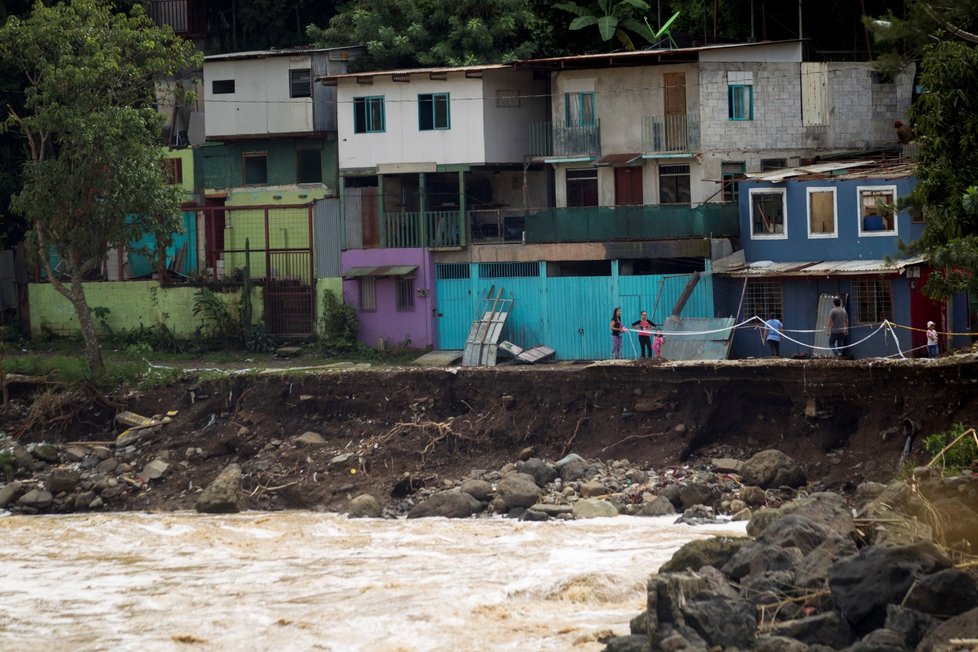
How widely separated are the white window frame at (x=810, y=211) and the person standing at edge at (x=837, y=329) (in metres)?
3.15

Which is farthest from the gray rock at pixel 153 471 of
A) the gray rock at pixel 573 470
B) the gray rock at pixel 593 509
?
the gray rock at pixel 593 509

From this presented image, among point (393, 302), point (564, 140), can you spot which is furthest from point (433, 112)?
point (393, 302)

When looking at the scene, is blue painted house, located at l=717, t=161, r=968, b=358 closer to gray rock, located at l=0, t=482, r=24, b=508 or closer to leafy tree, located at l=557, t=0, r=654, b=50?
leafy tree, located at l=557, t=0, r=654, b=50

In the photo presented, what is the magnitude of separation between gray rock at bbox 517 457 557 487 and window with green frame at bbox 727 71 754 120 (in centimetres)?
1447

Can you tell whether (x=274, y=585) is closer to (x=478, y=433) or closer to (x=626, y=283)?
(x=478, y=433)

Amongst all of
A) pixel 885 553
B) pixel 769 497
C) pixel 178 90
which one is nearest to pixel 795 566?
pixel 885 553

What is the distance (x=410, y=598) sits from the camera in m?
20.7

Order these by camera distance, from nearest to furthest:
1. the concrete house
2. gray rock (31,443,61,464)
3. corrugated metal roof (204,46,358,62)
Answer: gray rock (31,443,61,464)
the concrete house
corrugated metal roof (204,46,358,62)

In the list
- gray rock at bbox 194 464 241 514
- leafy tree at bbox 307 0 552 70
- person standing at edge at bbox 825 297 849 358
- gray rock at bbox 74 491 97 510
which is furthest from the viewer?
leafy tree at bbox 307 0 552 70

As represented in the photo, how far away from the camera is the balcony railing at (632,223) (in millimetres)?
35844

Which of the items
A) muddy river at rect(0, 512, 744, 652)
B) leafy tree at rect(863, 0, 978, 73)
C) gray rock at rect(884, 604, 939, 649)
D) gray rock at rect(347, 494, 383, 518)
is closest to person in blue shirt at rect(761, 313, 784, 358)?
muddy river at rect(0, 512, 744, 652)

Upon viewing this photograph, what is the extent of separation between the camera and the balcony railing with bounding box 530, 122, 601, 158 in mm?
39375

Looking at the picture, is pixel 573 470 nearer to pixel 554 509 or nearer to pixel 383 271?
pixel 554 509

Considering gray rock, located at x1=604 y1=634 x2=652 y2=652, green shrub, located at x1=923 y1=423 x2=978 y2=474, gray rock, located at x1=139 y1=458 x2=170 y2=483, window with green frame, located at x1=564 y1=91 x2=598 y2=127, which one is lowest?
gray rock, located at x1=604 y1=634 x2=652 y2=652
